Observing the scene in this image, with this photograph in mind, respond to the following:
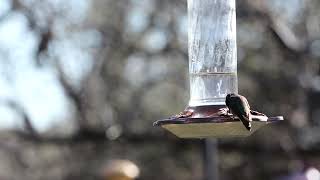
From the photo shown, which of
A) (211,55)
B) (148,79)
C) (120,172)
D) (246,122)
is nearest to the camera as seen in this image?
(246,122)

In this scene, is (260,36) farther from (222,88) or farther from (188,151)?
(222,88)

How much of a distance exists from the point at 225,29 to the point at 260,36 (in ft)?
25.5

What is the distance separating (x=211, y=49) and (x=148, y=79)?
336 inches

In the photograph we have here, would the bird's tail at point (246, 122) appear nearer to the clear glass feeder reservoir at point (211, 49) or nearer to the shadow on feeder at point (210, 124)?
the shadow on feeder at point (210, 124)

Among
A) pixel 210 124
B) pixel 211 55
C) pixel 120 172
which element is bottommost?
pixel 120 172

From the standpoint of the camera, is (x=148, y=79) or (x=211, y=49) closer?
(x=211, y=49)

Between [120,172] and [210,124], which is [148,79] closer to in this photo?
[120,172]

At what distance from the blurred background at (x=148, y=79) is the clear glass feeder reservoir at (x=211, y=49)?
7212 millimetres

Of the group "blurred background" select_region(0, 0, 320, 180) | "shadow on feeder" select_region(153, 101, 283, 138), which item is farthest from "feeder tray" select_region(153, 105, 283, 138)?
"blurred background" select_region(0, 0, 320, 180)

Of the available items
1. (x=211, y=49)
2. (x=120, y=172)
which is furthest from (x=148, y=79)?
(x=211, y=49)

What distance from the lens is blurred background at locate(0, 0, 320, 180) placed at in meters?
11.8

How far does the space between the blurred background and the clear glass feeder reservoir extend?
284 inches

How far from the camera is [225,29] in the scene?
14.0 feet

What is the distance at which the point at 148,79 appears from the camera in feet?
41.8
